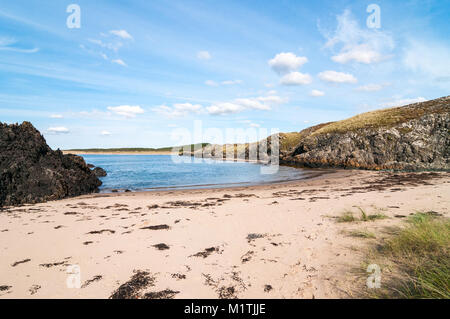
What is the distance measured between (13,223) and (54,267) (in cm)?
587

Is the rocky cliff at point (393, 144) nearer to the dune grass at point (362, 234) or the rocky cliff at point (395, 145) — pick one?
the rocky cliff at point (395, 145)

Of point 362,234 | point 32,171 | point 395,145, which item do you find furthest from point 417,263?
point 395,145

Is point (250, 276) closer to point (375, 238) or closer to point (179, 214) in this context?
point (375, 238)

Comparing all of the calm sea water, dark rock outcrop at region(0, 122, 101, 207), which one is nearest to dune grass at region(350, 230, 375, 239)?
the calm sea water

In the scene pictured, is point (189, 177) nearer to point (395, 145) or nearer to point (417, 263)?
point (417, 263)

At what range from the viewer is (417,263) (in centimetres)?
369

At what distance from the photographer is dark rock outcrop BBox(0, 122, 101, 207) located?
13477mm

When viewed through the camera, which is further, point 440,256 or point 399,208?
point 399,208

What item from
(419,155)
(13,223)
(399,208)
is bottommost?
(13,223)

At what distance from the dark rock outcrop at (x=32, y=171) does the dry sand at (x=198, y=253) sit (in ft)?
19.8

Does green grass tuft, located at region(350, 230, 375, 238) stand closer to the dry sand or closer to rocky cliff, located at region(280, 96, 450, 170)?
the dry sand

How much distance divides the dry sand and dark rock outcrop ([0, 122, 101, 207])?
6.04 meters

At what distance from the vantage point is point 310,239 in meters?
5.65
